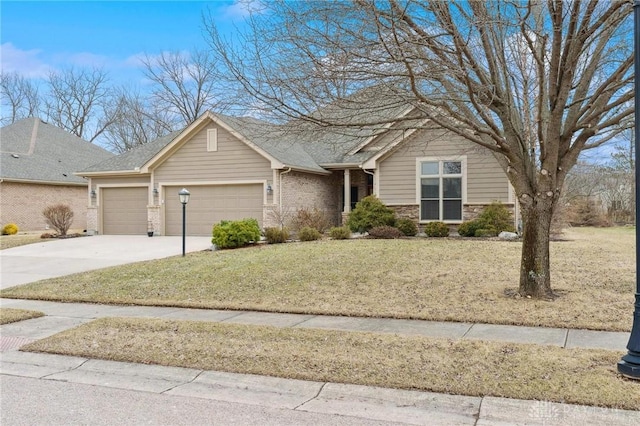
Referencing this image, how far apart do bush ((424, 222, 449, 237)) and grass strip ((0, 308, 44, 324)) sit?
13123mm

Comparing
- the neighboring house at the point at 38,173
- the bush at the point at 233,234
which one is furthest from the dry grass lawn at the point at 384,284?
the neighboring house at the point at 38,173

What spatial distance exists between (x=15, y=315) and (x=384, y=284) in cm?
660

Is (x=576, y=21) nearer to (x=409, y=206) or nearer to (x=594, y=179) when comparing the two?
(x=409, y=206)

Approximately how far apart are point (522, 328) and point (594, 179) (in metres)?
36.8

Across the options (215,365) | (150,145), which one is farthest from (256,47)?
(150,145)

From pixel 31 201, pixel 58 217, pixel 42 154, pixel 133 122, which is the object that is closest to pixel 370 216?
pixel 58 217

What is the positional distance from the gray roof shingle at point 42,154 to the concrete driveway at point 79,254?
324 inches

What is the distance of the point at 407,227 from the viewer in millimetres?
19125

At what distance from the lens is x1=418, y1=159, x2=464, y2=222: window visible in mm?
19891


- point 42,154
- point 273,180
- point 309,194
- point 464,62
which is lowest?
point 309,194

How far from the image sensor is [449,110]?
8.56m

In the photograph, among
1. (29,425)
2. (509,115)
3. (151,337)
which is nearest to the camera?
(29,425)

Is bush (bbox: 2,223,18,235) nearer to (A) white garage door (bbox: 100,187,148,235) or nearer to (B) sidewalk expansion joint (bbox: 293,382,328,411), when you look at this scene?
(A) white garage door (bbox: 100,187,148,235)

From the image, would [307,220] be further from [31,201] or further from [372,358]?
[31,201]
